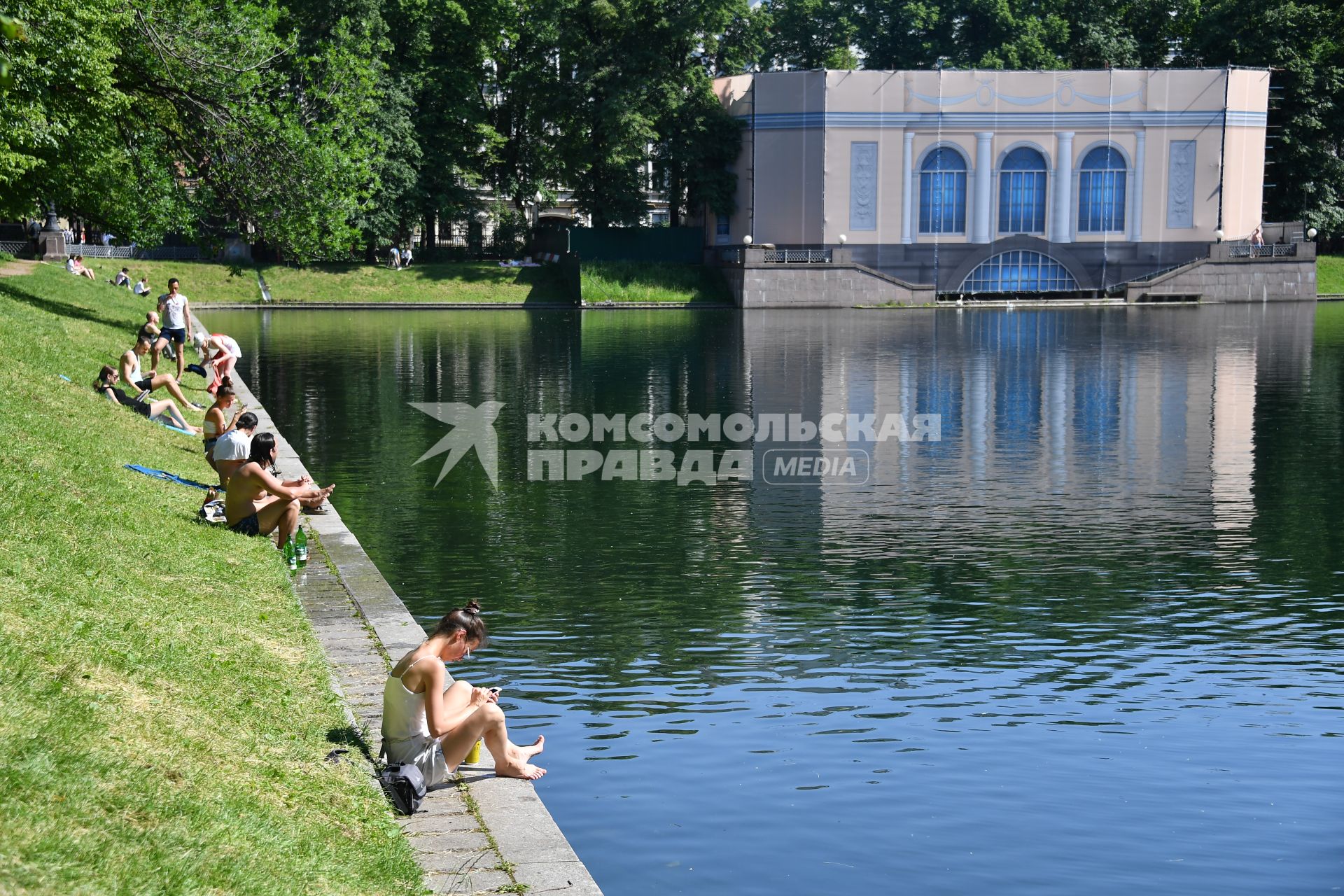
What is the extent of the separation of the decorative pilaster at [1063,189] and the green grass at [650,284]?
671 inches

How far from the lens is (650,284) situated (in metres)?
69.4

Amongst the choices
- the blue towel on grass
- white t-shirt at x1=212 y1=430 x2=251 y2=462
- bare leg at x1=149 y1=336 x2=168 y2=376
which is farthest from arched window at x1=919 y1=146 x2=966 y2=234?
white t-shirt at x1=212 y1=430 x2=251 y2=462

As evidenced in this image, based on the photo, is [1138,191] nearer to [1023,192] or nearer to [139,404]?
[1023,192]

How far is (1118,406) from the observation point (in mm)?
29453

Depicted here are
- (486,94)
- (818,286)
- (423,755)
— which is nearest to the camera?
(423,755)

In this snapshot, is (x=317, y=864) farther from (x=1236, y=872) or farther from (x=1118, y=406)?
(x=1118, y=406)

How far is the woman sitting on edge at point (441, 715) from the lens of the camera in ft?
27.9

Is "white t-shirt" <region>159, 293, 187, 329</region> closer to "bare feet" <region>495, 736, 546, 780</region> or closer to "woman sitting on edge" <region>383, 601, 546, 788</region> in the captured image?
"woman sitting on edge" <region>383, 601, 546, 788</region>

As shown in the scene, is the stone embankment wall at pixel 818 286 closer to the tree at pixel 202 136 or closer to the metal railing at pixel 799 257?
the metal railing at pixel 799 257

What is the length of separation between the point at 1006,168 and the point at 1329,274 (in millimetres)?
19718

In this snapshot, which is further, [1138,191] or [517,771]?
[1138,191]

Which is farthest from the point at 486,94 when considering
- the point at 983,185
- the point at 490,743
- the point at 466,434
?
the point at 490,743

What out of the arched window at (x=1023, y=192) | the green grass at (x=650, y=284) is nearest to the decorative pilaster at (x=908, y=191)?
the arched window at (x=1023, y=192)

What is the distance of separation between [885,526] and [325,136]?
19409 mm
